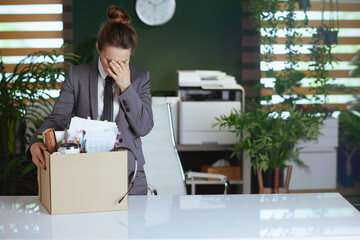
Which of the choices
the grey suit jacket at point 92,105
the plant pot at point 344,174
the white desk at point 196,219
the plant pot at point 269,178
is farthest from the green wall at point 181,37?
the white desk at point 196,219

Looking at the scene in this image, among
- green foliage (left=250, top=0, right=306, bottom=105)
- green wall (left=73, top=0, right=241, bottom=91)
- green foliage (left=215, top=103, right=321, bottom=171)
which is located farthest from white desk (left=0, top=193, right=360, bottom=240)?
green wall (left=73, top=0, right=241, bottom=91)

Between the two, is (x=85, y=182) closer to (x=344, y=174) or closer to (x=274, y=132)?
(x=274, y=132)

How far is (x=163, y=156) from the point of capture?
3033 millimetres

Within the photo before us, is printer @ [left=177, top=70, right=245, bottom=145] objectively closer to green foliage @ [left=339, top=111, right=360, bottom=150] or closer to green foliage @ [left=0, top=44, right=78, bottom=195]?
green foliage @ [left=339, top=111, right=360, bottom=150]

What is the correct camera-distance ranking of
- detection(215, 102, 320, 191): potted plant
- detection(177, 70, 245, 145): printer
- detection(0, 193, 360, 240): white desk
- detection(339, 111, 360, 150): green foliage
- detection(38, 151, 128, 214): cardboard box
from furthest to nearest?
detection(339, 111, 360, 150): green foliage < detection(177, 70, 245, 145): printer < detection(215, 102, 320, 191): potted plant < detection(38, 151, 128, 214): cardboard box < detection(0, 193, 360, 240): white desk

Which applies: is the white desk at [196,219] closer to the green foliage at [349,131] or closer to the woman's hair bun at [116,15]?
the woman's hair bun at [116,15]

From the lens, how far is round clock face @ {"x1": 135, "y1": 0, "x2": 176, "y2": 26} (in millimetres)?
4918

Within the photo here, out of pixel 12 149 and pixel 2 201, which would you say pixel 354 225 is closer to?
pixel 2 201

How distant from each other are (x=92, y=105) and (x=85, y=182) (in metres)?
0.58

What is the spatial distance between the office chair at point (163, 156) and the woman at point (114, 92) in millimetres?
695

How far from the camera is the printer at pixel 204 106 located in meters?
4.19

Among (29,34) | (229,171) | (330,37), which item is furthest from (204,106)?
(29,34)

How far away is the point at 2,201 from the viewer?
78.4 inches

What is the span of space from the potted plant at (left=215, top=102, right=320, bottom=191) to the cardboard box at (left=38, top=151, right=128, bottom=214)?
2.12 m
